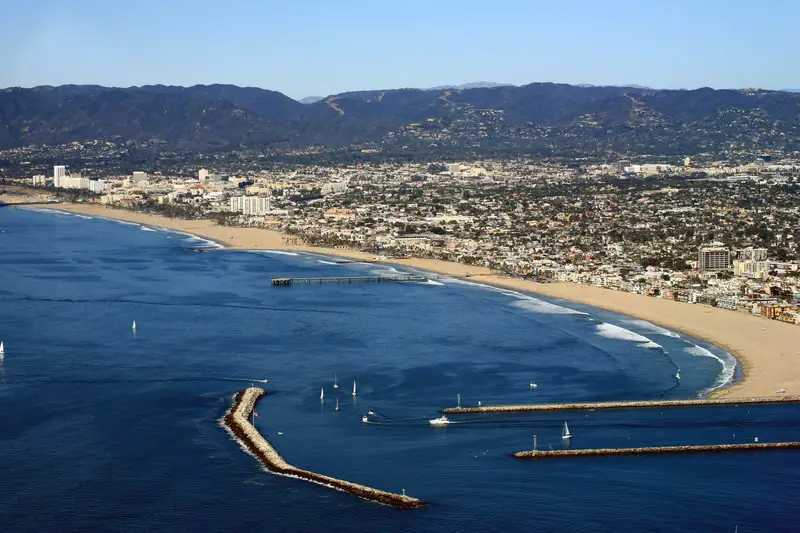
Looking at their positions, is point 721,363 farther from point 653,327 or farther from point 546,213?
point 546,213

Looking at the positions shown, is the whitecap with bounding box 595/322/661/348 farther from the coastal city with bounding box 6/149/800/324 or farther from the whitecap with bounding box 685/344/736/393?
the coastal city with bounding box 6/149/800/324

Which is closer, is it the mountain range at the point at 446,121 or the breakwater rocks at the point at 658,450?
the breakwater rocks at the point at 658,450

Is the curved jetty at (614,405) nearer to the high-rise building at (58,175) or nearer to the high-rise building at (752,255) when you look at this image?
the high-rise building at (752,255)

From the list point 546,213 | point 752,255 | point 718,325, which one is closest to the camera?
point 718,325

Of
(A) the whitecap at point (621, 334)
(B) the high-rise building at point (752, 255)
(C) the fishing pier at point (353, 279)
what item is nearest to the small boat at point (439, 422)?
(A) the whitecap at point (621, 334)

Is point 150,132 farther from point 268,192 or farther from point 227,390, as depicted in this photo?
point 227,390

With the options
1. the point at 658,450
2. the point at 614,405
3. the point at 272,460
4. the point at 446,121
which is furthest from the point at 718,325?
the point at 446,121

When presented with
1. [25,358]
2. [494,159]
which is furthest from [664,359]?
[494,159]
